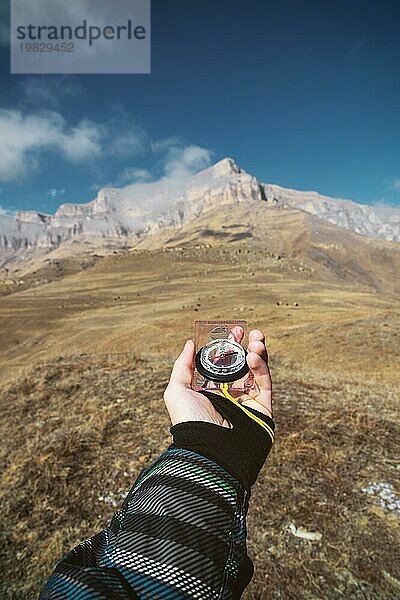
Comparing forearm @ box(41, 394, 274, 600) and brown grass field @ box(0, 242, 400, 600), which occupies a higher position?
forearm @ box(41, 394, 274, 600)

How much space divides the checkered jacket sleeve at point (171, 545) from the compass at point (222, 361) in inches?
35.7

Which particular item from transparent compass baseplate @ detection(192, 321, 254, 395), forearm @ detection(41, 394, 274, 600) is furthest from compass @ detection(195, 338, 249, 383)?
forearm @ detection(41, 394, 274, 600)

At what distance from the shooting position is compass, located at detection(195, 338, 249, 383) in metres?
3.14

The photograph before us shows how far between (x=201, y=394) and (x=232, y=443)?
2.12 ft

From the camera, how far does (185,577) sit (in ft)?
5.66

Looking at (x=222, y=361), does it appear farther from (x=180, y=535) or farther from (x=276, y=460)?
(x=276, y=460)

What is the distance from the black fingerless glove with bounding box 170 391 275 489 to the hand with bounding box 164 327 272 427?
0.70 ft

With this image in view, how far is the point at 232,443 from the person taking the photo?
249 cm

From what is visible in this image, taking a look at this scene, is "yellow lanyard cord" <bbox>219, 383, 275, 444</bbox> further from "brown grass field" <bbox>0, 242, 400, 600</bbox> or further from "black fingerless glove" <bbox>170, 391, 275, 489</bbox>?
"brown grass field" <bbox>0, 242, 400, 600</bbox>

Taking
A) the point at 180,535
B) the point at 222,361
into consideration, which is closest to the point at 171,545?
the point at 180,535

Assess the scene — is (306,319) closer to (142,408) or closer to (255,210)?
(142,408)

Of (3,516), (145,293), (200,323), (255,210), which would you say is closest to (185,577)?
(200,323)

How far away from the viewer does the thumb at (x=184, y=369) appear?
10.3 ft

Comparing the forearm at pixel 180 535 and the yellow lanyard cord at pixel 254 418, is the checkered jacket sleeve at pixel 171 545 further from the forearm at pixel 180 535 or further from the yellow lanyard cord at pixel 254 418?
the yellow lanyard cord at pixel 254 418
